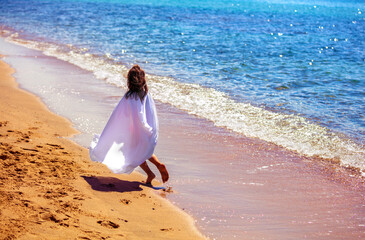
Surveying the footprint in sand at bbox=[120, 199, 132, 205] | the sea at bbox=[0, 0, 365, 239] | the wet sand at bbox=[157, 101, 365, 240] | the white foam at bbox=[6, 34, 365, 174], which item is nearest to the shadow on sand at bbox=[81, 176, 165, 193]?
the footprint in sand at bbox=[120, 199, 132, 205]

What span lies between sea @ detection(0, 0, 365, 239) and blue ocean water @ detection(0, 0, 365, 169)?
26 mm

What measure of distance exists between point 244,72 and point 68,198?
37.9 ft

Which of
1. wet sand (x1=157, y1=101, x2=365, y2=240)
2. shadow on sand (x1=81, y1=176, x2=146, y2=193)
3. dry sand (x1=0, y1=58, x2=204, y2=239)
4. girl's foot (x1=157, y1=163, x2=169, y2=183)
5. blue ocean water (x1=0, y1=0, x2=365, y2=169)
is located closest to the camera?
dry sand (x1=0, y1=58, x2=204, y2=239)

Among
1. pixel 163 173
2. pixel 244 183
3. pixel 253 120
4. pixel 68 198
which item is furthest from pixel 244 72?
pixel 68 198

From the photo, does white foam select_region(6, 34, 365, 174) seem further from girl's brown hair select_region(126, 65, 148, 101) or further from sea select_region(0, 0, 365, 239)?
girl's brown hair select_region(126, 65, 148, 101)

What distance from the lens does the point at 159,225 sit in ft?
15.1

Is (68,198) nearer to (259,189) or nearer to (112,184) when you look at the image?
(112,184)

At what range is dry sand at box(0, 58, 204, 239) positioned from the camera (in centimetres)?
400

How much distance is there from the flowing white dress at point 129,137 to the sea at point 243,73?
210cm

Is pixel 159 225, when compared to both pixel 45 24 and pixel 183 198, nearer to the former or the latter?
pixel 183 198

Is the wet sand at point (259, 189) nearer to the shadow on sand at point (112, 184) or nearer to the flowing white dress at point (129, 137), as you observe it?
the shadow on sand at point (112, 184)

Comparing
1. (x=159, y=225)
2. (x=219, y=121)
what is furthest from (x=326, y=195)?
(x=219, y=121)

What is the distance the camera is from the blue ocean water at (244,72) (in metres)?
8.77

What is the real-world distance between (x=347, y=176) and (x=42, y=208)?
15.1ft
